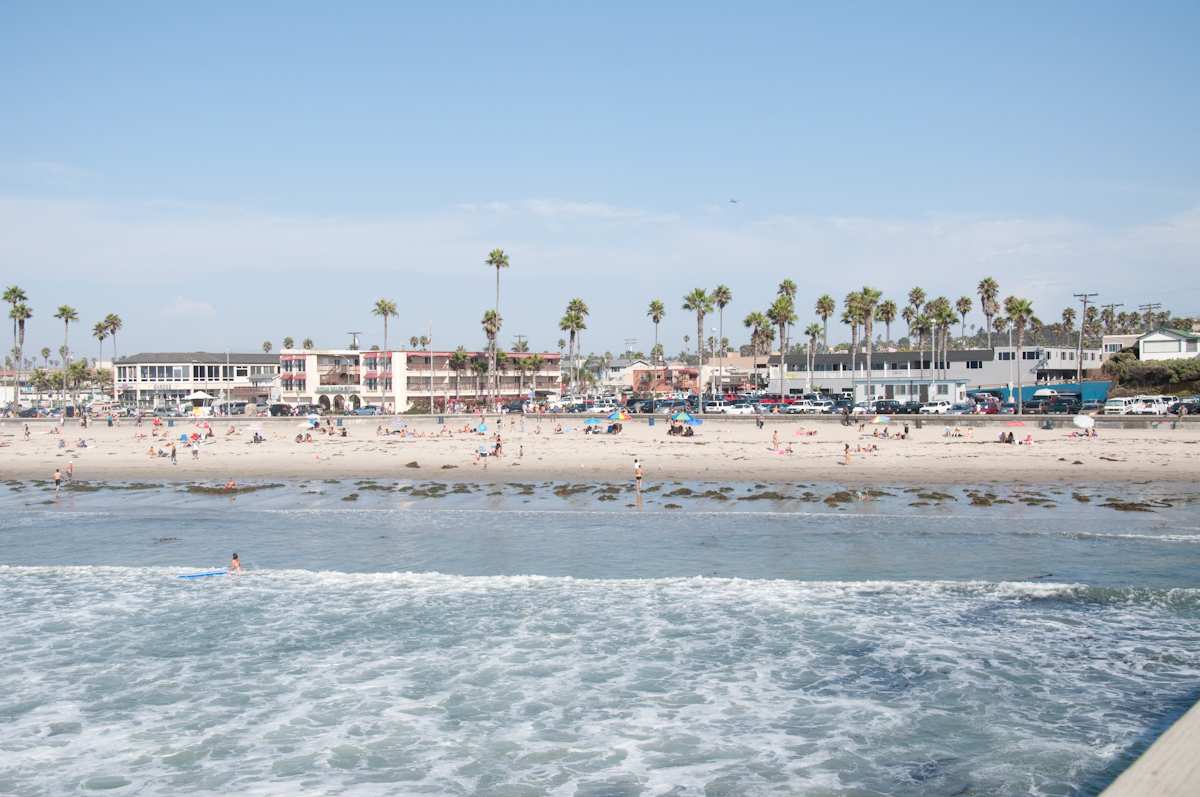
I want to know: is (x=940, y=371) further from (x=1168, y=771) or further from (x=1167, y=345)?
(x=1168, y=771)

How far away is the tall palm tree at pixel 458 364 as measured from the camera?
10143 cm

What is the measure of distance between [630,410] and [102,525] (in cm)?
5413

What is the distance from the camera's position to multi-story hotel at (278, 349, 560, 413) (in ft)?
324

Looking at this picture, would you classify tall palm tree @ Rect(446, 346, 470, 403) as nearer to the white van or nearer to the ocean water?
the white van

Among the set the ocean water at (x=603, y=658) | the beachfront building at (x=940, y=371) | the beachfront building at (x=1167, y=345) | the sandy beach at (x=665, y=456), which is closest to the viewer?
the ocean water at (x=603, y=658)

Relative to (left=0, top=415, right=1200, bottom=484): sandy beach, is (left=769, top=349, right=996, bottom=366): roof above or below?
above

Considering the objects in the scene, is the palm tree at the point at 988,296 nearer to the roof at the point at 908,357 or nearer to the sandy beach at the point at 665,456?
the roof at the point at 908,357

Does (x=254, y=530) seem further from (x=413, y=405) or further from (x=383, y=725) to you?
(x=413, y=405)

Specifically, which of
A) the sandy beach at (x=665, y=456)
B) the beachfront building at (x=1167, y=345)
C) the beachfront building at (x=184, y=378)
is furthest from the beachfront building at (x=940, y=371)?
the beachfront building at (x=184, y=378)

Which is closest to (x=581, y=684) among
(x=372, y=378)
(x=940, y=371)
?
(x=940, y=371)

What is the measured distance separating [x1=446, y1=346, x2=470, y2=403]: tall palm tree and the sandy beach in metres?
41.2

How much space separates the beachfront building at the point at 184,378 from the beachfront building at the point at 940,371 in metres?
66.9

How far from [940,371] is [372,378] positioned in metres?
61.0

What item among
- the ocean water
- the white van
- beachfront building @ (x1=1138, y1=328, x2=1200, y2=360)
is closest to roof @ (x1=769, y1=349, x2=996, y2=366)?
beachfront building @ (x1=1138, y1=328, x2=1200, y2=360)
